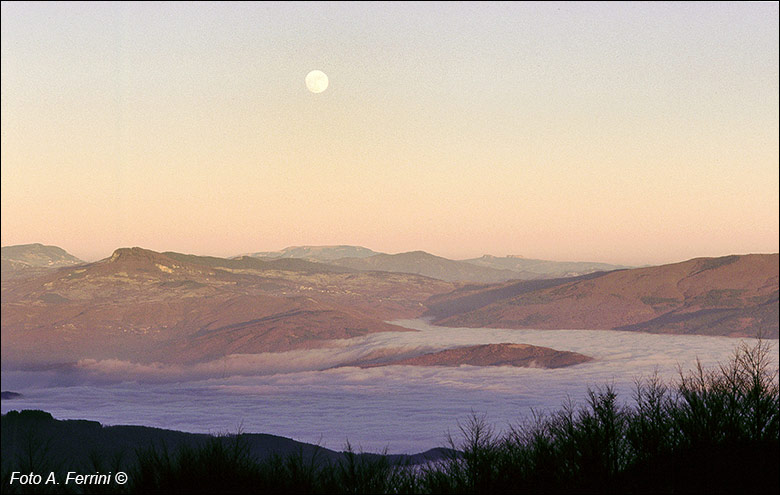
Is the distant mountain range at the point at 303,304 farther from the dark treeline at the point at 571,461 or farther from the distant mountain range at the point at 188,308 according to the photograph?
the dark treeline at the point at 571,461

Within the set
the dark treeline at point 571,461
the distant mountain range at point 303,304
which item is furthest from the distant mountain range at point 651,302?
the dark treeline at point 571,461

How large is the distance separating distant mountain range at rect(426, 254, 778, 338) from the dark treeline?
13191cm

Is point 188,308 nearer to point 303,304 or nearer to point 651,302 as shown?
point 303,304

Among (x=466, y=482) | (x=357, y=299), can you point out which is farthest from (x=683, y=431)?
(x=357, y=299)

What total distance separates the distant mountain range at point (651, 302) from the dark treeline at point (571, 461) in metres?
132

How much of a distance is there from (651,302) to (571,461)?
152 meters

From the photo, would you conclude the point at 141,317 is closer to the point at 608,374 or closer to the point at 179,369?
the point at 179,369

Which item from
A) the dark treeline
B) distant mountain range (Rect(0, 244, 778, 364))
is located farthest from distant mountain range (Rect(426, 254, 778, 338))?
the dark treeline

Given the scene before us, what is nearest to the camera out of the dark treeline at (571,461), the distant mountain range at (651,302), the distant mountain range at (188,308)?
the dark treeline at (571,461)

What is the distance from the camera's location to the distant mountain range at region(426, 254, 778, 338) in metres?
158

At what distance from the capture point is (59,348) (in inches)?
4235

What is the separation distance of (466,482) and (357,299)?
465 ft

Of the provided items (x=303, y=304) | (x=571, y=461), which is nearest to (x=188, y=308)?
(x=303, y=304)

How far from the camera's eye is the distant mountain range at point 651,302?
157625 mm
